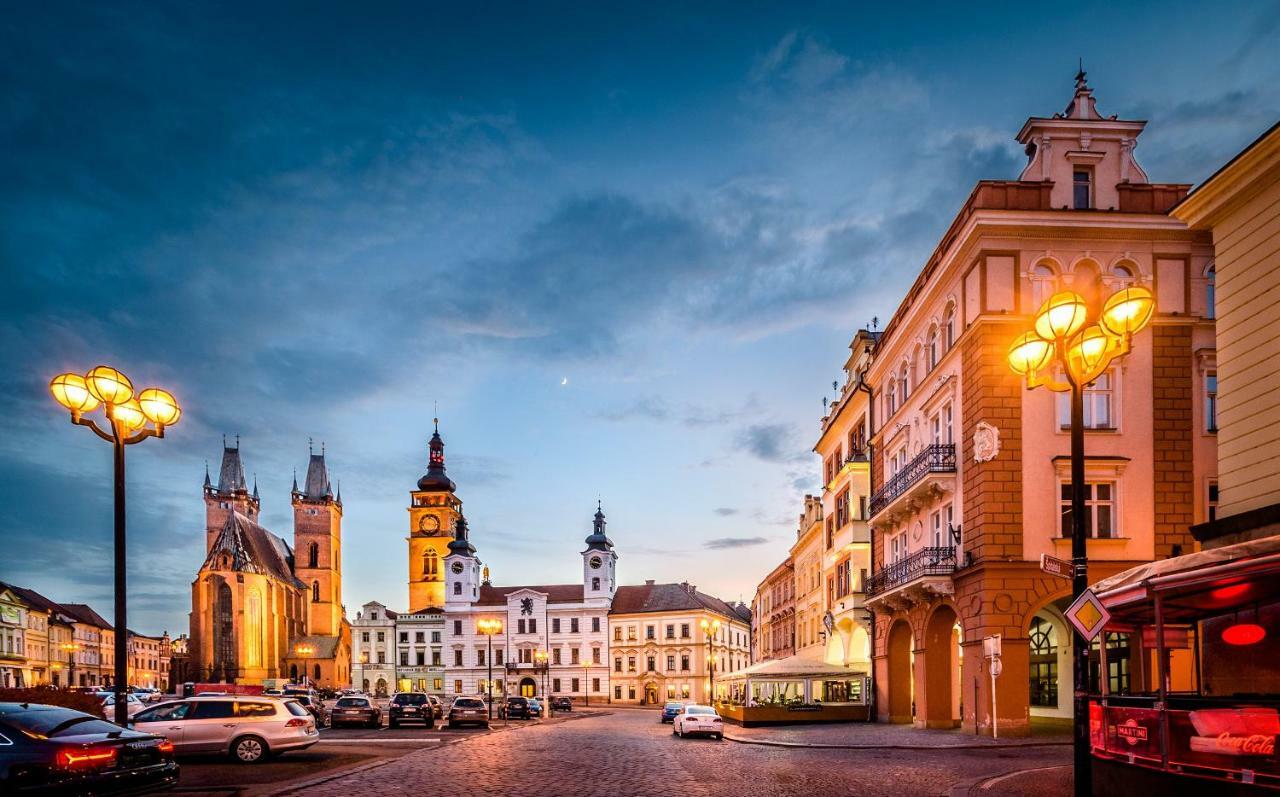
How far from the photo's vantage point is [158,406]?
55.3ft

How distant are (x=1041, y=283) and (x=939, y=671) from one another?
12679mm

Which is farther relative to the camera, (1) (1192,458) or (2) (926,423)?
(2) (926,423)

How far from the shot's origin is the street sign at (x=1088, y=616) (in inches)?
418

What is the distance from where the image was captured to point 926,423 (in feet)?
109

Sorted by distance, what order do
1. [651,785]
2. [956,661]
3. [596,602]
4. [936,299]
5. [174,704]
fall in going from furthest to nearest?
1. [596,602]
2. [956,661]
3. [936,299]
4. [174,704]
5. [651,785]

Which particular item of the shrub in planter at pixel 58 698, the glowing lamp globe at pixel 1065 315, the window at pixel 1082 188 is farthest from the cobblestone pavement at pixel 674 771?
the window at pixel 1082 188

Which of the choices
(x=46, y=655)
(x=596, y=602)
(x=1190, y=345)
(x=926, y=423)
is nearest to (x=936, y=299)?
(x=926, y=423)

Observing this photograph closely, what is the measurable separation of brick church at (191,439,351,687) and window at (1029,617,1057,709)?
93.2m

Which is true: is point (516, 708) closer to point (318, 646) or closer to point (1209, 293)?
point (1209, 293)

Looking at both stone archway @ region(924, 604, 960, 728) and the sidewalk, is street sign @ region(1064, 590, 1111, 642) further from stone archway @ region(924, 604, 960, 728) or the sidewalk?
stone archway @ region(924, 604, 960, 728)

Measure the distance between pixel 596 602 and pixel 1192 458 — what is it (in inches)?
3314

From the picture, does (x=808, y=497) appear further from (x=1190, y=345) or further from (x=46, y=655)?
(x=46, y=655)

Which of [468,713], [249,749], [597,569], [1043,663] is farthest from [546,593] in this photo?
[249,749]

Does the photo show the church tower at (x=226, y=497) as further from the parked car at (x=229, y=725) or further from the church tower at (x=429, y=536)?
the parked car at (x=229, y=725)
